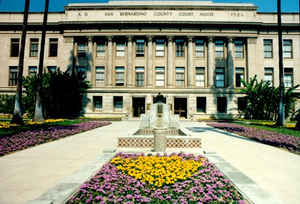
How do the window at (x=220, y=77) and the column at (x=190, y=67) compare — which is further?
the window at (x=220, y=77)

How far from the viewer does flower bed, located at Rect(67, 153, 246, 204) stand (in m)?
3.09

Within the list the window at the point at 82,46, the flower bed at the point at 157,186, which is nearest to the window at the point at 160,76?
the window at the point at 82,46

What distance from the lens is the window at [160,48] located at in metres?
27.0

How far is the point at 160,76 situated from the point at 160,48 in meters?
4.91

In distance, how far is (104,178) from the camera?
3959 millimetres

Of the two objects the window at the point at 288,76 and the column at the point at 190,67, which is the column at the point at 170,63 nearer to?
the column at the point at 190,67

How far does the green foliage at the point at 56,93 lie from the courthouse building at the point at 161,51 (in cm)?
305

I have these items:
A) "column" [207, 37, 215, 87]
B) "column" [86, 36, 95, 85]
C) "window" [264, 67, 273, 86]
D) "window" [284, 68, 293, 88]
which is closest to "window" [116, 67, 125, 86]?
"column" [86, 36, 95, 85]

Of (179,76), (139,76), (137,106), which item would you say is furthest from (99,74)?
(179,76)

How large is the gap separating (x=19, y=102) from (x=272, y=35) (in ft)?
121

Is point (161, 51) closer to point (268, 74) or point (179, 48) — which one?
point (179, 48)

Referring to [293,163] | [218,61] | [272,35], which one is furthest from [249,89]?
[293,163]

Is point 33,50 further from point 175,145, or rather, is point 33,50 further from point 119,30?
point 175,145

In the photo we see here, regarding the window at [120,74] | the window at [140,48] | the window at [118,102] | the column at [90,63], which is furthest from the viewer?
the window at [140,48]
